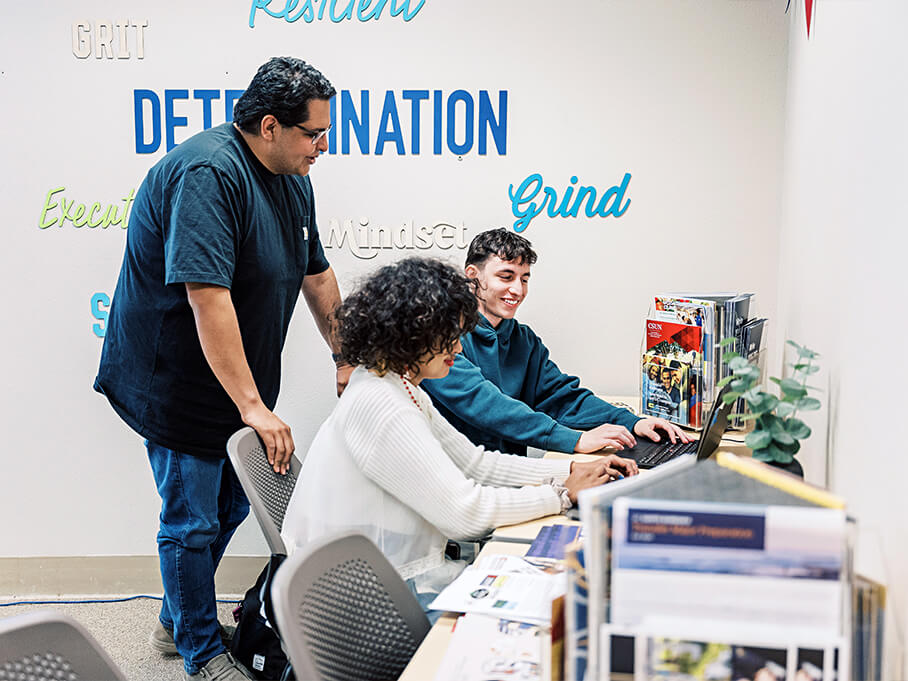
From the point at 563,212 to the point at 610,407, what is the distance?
0.74 metres

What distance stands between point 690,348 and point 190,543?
1382mm

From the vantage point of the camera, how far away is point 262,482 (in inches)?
79.0

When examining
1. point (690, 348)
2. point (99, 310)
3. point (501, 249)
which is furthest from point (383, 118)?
point (690, 348)

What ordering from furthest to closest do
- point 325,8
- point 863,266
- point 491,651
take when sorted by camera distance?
point 325,8, point 863,266, point 491,651

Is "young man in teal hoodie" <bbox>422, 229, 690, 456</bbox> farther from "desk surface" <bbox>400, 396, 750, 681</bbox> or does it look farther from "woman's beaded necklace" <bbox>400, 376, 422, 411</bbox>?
"woman's beaded necklace" <bbox>400, 376, 422, 411</bbox>

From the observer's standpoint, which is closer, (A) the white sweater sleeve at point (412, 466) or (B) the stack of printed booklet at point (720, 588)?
(B) the stack of printed booklet at point (720, 588)

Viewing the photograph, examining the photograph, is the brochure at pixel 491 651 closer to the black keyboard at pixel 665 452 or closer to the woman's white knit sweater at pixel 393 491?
the woman's white knit sweater at pixel 393 491

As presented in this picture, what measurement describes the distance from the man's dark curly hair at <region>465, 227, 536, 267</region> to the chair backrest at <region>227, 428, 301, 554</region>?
756mm

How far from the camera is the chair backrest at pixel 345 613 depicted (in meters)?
1.16

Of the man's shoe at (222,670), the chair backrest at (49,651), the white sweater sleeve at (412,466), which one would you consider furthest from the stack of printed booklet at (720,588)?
the man's shoe at (222,670)

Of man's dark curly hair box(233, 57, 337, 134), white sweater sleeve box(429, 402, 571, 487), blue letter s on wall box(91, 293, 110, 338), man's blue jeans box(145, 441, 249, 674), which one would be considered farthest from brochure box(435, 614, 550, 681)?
blue letter s on wall box(91, 293, 110, 338)

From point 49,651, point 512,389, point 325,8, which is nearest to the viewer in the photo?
point 49,651

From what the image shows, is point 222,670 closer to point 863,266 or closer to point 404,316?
point 404,316

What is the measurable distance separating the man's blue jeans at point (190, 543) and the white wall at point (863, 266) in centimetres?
146
